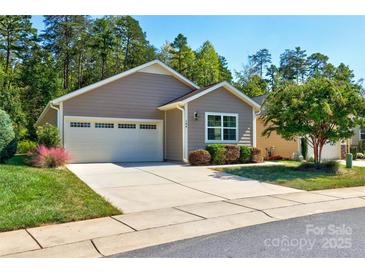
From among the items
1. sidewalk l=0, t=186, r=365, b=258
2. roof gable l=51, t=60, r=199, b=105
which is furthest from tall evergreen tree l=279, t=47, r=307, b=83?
sidewalk l=0, t=186, r=365, b=258

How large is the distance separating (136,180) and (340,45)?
8.45 metres

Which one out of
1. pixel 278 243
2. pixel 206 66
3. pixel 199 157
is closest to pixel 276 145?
pixel 199 157

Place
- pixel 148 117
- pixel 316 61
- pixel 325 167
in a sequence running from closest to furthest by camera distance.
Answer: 1. pixel 325 167
2. pixel 148 117
3. pixel 316 61

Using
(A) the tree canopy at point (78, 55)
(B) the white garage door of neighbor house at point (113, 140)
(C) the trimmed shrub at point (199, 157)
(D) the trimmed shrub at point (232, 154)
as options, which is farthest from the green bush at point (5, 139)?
(A) the tree canopy at point (78, 55)

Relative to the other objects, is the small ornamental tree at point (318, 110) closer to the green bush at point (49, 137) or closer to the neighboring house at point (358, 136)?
the green bush at point (49, 137)

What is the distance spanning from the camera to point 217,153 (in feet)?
49.2

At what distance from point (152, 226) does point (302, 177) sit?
7.51 metres

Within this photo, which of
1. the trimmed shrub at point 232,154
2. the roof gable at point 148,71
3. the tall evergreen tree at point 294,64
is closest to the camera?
the trimmed shrub at point 232,154

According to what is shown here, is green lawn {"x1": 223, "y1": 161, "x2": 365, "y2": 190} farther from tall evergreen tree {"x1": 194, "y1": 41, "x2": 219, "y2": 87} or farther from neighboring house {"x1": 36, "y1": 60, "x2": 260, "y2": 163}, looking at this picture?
tall evergreen tree {"x1": 194, "y1": 41, "x2": 219, "y2": 87}

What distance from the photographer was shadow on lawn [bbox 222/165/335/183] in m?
11.2

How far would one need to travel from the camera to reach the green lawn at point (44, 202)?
5984 mm

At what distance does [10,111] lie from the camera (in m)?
24.5

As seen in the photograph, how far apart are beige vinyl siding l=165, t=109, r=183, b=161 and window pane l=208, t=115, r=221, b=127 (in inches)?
58.7

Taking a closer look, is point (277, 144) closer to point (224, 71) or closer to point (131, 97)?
point (131, 97)
